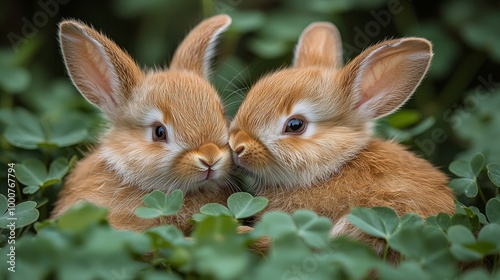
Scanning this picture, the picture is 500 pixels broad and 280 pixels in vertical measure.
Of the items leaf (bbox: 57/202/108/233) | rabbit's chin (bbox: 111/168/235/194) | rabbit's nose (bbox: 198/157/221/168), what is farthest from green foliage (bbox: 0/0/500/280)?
rabbit's nose (bbox: 198/157/221/168)

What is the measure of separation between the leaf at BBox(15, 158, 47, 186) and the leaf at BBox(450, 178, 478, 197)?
186 cm

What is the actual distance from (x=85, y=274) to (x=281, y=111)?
1298 millimetres

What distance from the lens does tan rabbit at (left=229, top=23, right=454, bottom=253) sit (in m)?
3.05

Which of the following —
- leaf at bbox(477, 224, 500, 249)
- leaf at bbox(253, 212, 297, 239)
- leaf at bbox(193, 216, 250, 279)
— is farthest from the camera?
leaf at bbox(477, 224, 500, 249)

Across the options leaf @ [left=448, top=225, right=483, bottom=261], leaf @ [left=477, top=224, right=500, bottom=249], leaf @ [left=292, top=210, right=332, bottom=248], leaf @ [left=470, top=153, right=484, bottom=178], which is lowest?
leaf @ [left=470, top=153, right=484, bottom=178]

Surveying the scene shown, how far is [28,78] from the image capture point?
443cm

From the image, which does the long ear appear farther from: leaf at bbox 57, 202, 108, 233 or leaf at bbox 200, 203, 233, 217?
leaf at bbox 57, 202, 108, 233

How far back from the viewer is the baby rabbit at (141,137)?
309 centimetres

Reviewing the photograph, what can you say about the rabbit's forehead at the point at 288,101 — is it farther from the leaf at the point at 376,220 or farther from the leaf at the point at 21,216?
the leaf at the point at 21,216

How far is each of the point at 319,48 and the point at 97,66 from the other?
46.1 inches

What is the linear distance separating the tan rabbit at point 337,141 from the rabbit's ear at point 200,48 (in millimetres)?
445

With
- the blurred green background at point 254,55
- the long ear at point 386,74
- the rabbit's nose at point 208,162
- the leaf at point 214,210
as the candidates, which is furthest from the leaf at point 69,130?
the long ear at point 386,74

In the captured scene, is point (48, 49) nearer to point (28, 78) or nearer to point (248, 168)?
point (28, 78)

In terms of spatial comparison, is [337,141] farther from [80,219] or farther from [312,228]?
[80,219]
